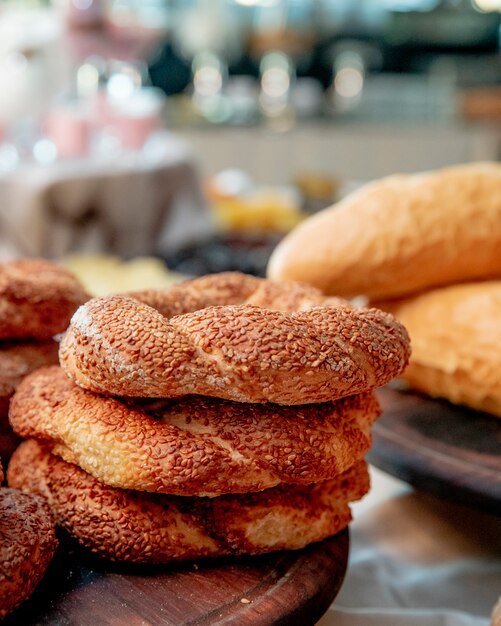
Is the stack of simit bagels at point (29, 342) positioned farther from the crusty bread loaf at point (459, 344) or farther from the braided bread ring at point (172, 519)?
the crusty bread loaf at point (459, 344)

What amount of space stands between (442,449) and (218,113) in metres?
6.64

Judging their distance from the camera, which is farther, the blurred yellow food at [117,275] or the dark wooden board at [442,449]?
the blurred yellow food at [117,275]

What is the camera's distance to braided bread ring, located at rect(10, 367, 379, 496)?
2.28 feet

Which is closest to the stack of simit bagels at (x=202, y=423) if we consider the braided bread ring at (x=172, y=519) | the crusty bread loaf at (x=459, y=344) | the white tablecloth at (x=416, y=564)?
the braided bread ring at (x=172, y=519)

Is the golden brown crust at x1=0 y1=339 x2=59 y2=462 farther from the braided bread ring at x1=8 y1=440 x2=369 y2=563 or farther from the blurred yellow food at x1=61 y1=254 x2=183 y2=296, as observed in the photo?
the blurred yellow food at x1=61 y1=254 x2=183 y2=296

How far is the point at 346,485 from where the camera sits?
2.70ft

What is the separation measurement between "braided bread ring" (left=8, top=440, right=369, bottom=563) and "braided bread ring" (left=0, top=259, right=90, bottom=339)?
158mm

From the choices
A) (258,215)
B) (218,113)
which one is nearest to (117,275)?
(258,215)

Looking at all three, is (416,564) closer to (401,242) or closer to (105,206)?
(401,242)

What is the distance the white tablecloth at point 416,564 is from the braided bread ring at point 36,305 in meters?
0.46

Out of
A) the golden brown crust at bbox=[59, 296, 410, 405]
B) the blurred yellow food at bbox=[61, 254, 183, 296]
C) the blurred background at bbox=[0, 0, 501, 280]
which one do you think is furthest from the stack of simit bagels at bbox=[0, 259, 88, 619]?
the blurred background at bbox=[0, 0, 501, 280]

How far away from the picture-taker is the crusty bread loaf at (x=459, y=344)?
113 centimetres

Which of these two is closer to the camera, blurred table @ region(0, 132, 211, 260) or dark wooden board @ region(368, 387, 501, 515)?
dark wooden board @ region(368, 387, 501, 515)

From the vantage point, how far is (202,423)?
2.36 ft
